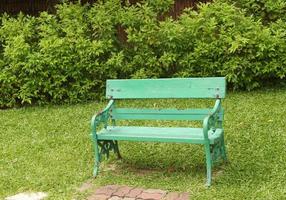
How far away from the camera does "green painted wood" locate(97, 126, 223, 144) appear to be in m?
4.78

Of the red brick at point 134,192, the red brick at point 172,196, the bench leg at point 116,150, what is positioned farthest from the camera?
the bench leg at point 116,150

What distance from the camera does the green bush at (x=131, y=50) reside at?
322 inches

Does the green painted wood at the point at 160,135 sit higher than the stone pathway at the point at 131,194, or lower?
higher

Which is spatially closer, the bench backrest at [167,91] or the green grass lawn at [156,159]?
the green grass lawn at [156,159]

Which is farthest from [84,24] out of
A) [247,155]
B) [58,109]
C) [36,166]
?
[247,155]

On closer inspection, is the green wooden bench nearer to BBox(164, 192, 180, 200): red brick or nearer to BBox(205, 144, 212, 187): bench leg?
BBox(205, 144, 212, 187): bench leg

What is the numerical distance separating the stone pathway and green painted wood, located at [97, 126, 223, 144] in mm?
497

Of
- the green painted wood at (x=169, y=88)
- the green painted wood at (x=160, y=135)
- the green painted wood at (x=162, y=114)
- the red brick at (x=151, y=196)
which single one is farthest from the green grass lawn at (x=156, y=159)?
the green painted wood at (x=169, y=88)

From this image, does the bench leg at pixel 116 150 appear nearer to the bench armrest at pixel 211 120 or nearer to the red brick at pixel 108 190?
the red brick at pixel 108 190

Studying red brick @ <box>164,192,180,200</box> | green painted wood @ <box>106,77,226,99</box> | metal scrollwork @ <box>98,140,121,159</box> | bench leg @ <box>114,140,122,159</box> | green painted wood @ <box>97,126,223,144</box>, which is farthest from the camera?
bench leg @ <box>114,140,122,159</box>

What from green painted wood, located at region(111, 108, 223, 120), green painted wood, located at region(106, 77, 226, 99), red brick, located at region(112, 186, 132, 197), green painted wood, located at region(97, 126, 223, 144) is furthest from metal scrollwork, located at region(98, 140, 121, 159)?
red brick, located at region(112, 186, 132, 197)

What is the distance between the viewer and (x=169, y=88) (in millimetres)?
5266

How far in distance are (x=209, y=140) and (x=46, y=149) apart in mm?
2424

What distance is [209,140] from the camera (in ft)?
15.4
